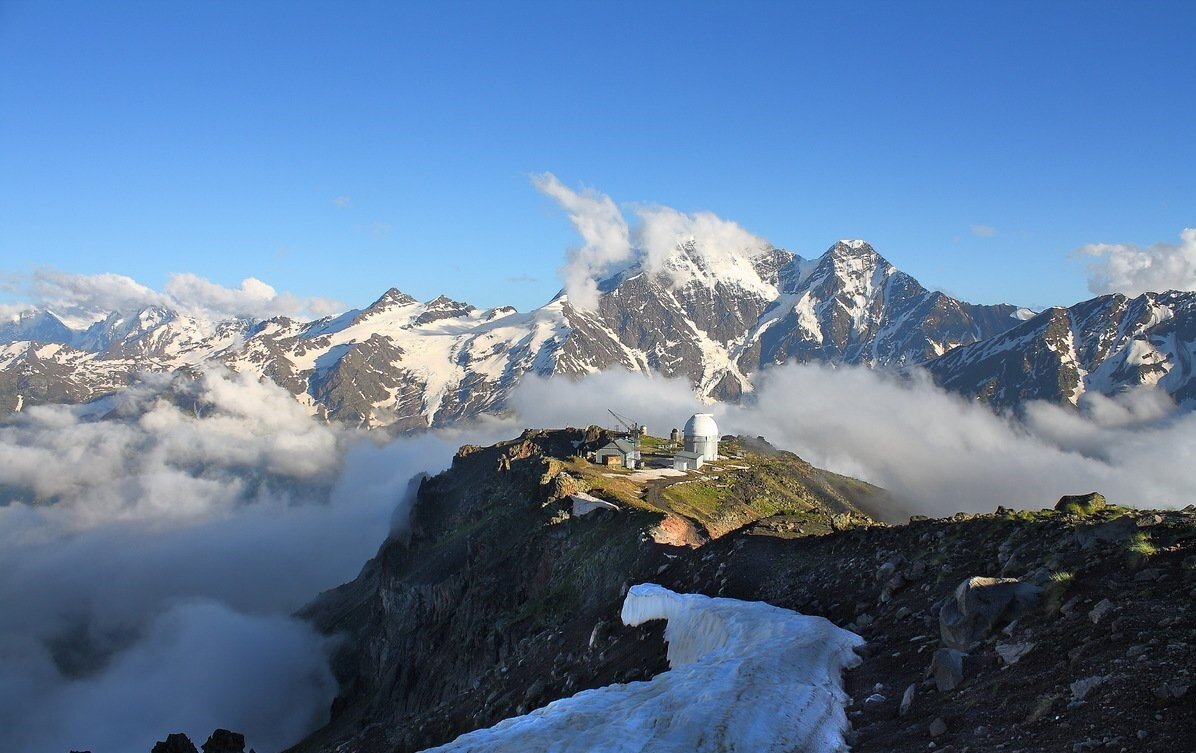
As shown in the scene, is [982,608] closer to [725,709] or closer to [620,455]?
[725,709]

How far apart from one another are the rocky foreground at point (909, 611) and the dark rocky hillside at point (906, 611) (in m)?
0.06

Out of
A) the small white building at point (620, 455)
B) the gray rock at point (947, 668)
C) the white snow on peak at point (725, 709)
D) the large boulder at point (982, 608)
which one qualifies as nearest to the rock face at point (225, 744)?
the white snow on peak at point (725, 709)

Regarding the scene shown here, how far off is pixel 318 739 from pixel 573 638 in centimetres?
8939

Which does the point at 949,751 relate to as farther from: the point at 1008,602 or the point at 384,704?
the point at 384,704

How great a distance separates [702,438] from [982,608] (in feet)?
312

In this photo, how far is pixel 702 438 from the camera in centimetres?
11031

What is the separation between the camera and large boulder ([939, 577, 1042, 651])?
51.0 feet

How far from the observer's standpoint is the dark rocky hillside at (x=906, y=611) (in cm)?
1155

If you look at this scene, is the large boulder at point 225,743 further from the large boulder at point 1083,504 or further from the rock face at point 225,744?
the large boulder at point 1083,504

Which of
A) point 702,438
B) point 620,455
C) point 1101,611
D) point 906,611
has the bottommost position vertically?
point 620,455

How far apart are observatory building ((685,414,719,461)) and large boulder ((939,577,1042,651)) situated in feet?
304

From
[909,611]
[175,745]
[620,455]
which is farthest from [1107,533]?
[620,455]

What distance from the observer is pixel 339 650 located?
515ft

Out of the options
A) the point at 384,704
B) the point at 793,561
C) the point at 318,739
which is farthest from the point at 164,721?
the point at 793,561
